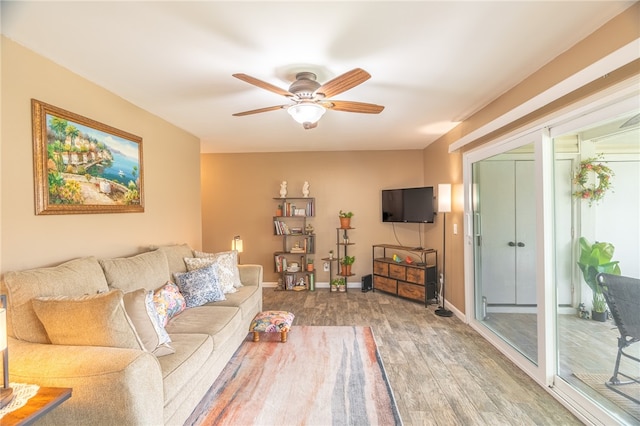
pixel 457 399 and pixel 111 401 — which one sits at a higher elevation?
pixel 111 401

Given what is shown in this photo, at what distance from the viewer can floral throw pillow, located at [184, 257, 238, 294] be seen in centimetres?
323

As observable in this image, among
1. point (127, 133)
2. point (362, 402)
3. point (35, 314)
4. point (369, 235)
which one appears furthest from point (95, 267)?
point (369, 235)

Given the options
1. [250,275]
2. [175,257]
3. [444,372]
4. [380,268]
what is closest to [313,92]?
[175,257]

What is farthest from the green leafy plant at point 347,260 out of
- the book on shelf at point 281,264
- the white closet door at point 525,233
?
the white closet door at point 525,233

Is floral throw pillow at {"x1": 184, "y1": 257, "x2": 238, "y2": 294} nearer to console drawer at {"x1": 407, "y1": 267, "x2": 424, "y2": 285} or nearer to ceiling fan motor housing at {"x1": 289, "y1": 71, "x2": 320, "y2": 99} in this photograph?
ceiling fan motor housing at {"x1": 289, "y1": 71, "x2": 320, "y2": 99}

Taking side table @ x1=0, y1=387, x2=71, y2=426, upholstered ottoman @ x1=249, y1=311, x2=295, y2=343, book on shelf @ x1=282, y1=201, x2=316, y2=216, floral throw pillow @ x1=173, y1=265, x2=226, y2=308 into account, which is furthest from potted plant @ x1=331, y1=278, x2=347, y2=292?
side table @ x1=0, y1=387, x2=71, y2=426

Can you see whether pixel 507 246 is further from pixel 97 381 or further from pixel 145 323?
pixel 97 381

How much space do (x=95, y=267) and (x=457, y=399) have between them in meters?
2.81

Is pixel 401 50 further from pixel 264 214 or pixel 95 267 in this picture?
pixel 264 214

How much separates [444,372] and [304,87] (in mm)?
2577

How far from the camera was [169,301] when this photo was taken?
256 cm

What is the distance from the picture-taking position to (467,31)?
1.82 meters

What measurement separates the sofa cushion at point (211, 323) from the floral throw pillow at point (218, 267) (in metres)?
0.43

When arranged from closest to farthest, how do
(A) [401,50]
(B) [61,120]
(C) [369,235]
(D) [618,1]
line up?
1. (D) [618,1]
2. (A) [401,50]
3. (B) [61,120]
4. (C) [369,235]
